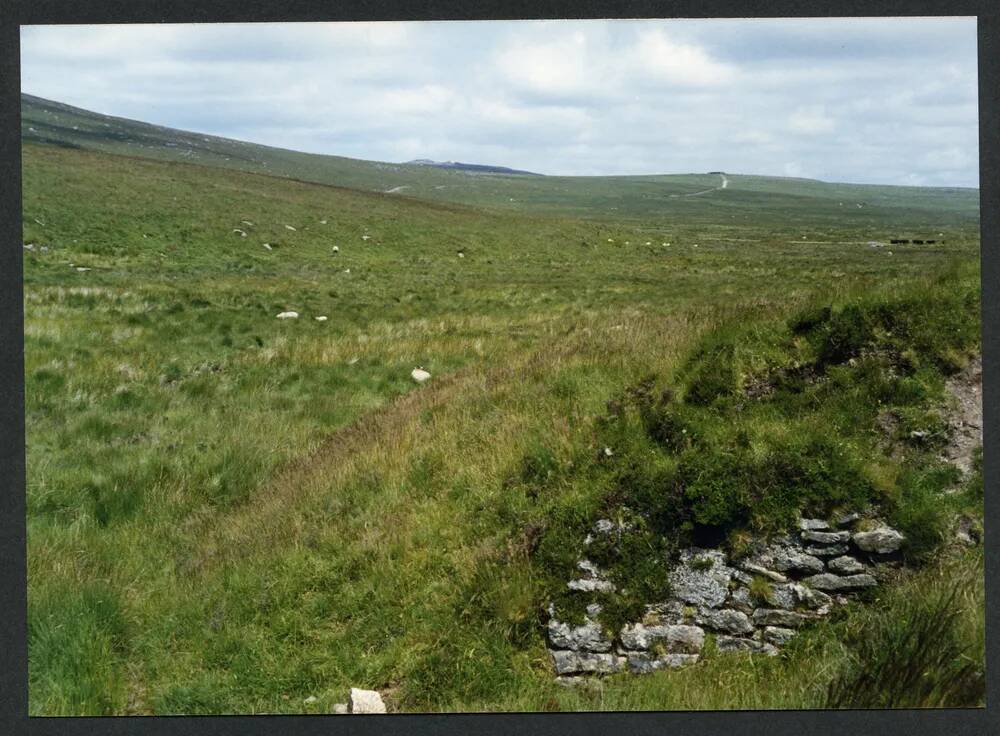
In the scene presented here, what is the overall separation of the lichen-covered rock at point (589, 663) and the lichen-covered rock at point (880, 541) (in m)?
2.09

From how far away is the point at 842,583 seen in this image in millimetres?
5578

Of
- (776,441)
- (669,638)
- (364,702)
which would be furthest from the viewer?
(776,441)

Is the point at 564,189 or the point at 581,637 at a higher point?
the point at 564,189

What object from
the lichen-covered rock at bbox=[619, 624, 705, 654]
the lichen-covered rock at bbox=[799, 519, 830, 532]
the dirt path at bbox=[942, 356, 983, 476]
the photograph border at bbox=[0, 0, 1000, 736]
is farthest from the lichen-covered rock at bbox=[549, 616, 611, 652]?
the dirt path at bbox=[942, 356, 983, 476]

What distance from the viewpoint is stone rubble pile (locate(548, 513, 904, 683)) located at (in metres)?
5.52

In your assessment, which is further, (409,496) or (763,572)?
(409,496)

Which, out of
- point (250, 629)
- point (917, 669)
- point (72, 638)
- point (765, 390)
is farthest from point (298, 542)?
point (917, 669)

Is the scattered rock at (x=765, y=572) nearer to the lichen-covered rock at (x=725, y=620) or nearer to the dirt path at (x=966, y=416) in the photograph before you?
the lichen-covered rock at (x=725, y=620)

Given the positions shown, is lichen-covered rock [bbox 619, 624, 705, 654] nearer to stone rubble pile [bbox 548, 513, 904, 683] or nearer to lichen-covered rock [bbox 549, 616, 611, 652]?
stone rubble pile [bbox 548, 513, 904, 683]

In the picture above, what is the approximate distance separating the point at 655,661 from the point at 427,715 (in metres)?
1.79

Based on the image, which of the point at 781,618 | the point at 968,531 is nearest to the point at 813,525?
the point at 781,618

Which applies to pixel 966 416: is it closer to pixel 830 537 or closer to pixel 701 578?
pixel 830 537

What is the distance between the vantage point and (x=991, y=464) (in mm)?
5887

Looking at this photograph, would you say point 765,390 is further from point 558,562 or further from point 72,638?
point 72,638
